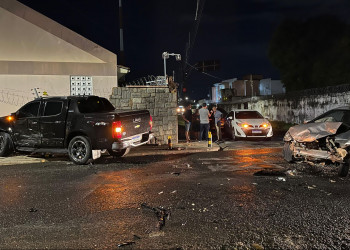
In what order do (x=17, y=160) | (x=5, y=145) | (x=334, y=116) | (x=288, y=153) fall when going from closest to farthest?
(x=334, y=116) < (x=288, y=153) < (x=17, y=160) < (x=5, y=145)

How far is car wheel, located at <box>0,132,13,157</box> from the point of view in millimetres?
9992

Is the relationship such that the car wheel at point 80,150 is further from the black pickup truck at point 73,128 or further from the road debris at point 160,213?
the road debris at point 160,213

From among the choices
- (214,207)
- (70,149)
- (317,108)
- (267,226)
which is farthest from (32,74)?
(317,108)

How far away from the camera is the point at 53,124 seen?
30.1ft

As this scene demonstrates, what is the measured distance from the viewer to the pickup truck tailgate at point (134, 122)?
8648mm

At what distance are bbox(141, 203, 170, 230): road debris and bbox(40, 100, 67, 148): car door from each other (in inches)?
195

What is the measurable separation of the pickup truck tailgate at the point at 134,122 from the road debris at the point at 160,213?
383 centimetres

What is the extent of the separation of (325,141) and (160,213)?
4.53 meters

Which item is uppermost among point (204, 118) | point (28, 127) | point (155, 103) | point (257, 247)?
point (155, 103)

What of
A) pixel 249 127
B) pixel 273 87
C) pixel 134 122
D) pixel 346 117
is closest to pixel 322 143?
pixel 346 117

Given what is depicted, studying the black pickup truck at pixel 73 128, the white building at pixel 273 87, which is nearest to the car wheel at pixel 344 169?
the black pickup truck at pixel 73 128

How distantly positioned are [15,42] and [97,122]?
6712 millimetres

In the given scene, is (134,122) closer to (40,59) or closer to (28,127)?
(28,127)

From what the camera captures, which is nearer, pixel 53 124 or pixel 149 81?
pixel 53 124
